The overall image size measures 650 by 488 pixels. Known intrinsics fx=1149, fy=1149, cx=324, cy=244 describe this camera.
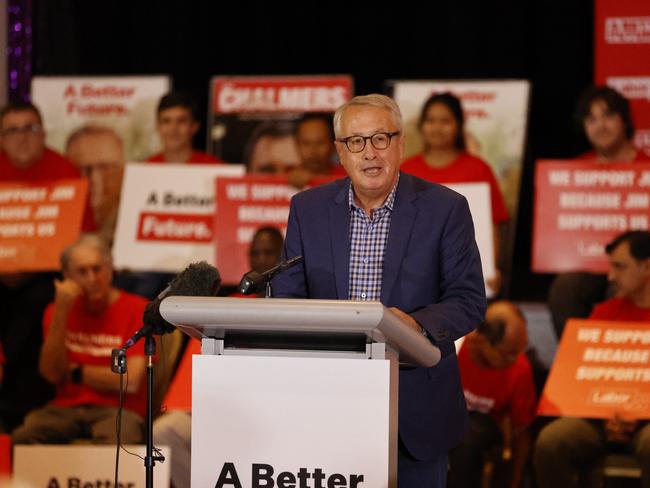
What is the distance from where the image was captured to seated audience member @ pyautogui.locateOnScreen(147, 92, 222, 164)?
23.1 ft

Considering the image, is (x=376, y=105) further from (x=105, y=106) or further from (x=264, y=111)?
(x=105, y=106)

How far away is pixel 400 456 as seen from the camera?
9.43ft

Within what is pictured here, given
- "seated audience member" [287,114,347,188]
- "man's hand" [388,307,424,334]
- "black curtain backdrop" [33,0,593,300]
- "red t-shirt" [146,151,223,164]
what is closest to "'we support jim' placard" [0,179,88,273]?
"red t-shirt" [146,151,223,164]

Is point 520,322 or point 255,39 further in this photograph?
point 255,39

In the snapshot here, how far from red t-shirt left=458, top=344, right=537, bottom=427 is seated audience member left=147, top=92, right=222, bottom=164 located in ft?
7.82

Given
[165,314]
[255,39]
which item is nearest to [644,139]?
[255,39]

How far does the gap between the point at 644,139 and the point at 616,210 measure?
653 mm

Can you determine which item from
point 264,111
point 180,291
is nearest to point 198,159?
point 264,111

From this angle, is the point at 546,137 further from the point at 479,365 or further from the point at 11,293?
the point at 11,293

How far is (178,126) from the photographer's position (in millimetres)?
7055

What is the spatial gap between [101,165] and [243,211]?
3.71ft

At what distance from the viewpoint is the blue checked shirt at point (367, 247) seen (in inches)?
117

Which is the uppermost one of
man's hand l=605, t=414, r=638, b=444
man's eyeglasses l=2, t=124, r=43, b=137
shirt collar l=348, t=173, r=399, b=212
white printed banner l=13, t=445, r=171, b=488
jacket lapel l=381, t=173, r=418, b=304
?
man's eyeglasses l=2, t=124, r=43, b=137

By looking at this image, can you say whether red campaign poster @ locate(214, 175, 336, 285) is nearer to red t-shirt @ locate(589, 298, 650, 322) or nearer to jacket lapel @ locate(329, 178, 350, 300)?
red t-shirt @ locate(589, 298, 650, 322)
